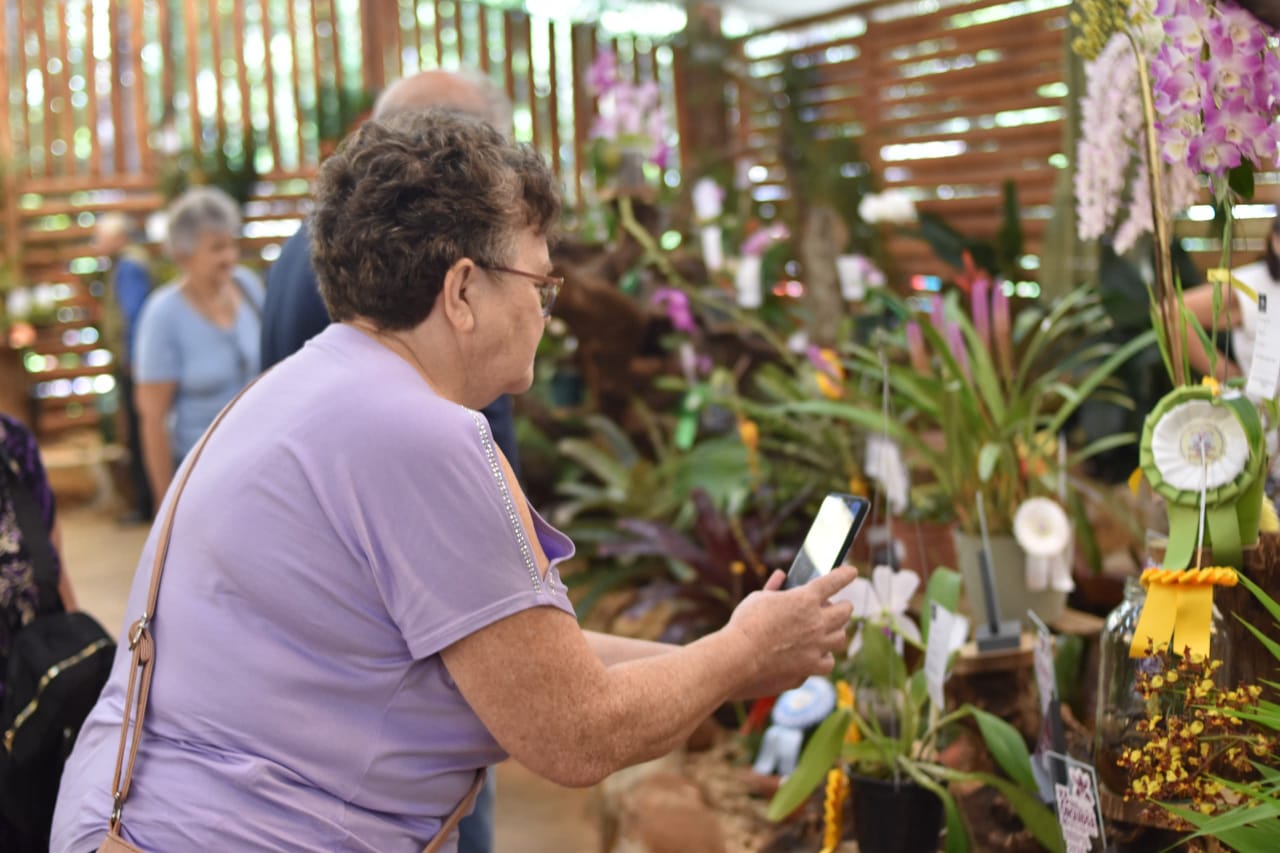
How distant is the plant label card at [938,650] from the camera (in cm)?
182

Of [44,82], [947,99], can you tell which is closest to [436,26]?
[44,82]

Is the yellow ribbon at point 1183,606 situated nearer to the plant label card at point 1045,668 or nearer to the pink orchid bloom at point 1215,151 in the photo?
the plant label card at point 1045,668

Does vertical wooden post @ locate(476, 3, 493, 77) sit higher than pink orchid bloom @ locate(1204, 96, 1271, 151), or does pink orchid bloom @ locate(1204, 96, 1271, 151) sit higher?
vertical wooden post @ locate(476, 3, 493, 77)

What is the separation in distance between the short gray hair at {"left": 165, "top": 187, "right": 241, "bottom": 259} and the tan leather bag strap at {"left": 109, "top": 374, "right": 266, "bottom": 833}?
2.61m

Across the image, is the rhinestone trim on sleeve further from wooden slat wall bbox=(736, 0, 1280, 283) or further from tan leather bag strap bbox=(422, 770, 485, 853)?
wooden slat wall bbox=(736, 0, 1280, 283)

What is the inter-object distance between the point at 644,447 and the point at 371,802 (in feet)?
11.9

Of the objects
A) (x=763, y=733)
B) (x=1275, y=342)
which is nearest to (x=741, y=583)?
(x=763, y=733)

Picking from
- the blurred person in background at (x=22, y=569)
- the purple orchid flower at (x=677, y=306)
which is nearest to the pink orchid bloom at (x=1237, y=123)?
the blurred person in background at (x=22, y=569)

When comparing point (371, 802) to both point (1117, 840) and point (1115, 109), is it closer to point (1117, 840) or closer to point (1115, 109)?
point (1117, 840)

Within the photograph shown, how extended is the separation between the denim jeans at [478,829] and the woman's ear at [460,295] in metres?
0.93

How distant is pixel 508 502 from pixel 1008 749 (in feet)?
3.28

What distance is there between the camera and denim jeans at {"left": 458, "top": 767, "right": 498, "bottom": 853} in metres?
2.08

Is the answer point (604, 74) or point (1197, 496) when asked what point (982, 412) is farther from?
point (604, 74)

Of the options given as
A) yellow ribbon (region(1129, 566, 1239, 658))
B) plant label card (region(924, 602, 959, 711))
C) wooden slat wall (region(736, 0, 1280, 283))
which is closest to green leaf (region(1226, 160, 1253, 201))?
yellow ribbon (region(1129, 566, 1239, 658))
